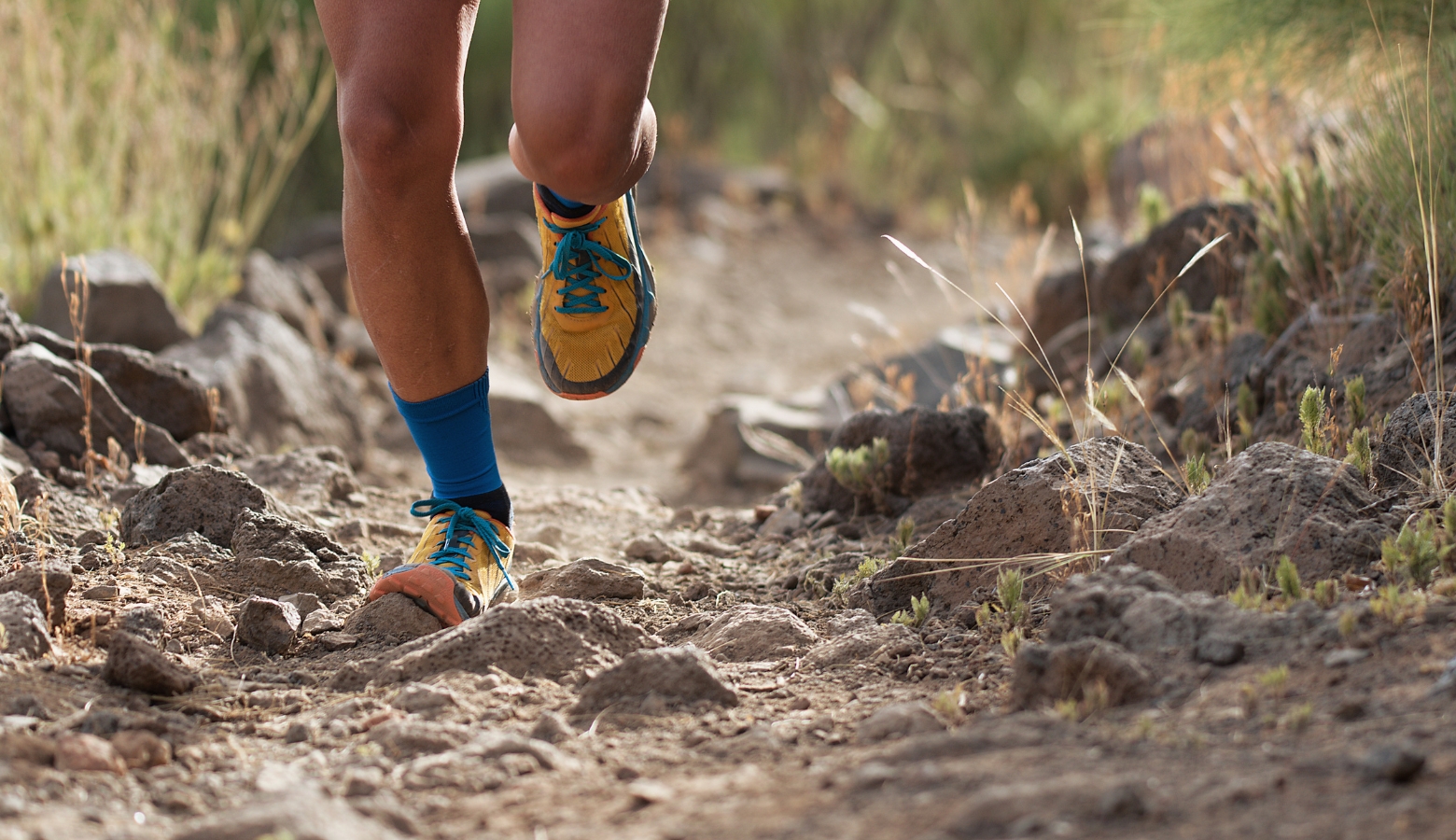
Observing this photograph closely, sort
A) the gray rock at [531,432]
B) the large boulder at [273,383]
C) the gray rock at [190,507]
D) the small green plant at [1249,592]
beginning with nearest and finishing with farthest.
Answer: the small green plant at [1249,592], the gray rock at [190,507], the large boulder at [273,383], the gray rock at [531,432]

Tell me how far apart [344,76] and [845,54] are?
808 cm

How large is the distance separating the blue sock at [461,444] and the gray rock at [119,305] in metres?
1.86

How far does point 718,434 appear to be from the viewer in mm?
4293

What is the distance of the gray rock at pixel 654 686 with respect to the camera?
1.75m

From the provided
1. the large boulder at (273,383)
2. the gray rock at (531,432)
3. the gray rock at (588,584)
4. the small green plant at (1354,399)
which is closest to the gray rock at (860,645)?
the gray rock at (588,584)

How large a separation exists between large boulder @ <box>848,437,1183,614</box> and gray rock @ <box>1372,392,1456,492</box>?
0.33m

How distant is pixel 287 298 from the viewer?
4723mm

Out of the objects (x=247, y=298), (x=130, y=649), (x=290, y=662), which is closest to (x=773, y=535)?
(x=290, y=662)

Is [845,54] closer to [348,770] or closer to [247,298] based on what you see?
[247,298]

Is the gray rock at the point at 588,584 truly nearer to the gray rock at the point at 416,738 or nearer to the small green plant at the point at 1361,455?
the gray rock at the point at 416,738

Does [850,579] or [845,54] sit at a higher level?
[845,54]

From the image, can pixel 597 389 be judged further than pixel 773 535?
No

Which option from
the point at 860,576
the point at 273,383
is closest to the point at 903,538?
the point at 860,576

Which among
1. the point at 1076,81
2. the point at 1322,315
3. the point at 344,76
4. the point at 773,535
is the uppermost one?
the point at 1076,81
